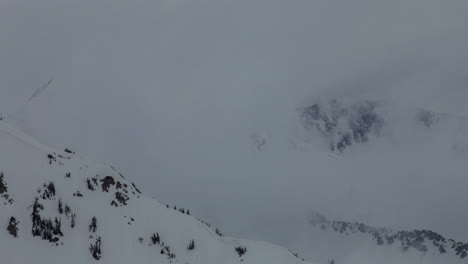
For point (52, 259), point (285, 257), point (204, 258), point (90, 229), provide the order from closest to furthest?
1. point (52, 259)
2. point (90, 229)
3. point (204, 258)
4. point (285, 257)

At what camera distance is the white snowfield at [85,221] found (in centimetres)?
3031

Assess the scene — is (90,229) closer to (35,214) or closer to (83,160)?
(35,214)

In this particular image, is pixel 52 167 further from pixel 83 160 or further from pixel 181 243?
pixel 181 243

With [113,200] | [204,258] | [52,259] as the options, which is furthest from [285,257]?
[52,259]

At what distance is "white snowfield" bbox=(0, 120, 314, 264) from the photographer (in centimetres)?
3031

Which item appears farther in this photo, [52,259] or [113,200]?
[113,200]

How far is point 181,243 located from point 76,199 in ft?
22.6

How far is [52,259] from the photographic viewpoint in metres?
29.5

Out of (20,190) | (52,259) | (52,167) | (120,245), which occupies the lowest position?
(52,259)

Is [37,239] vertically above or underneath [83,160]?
underneath

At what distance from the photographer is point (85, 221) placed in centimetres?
3294

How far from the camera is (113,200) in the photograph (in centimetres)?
3578

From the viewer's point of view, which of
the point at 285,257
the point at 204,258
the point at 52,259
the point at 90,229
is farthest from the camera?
the point at 285,257

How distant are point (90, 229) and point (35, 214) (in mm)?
3173
